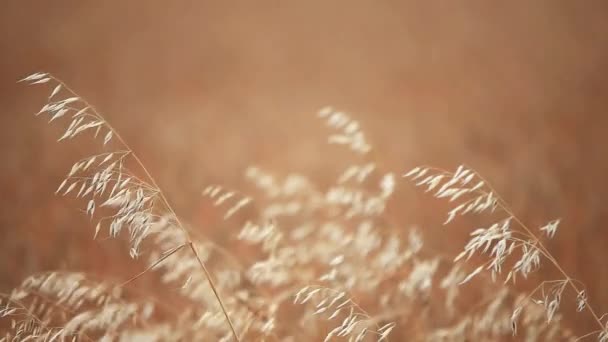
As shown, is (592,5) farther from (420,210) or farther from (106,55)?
(106,55)

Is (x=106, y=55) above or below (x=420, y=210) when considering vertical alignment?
above

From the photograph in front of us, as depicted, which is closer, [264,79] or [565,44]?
[565,44]

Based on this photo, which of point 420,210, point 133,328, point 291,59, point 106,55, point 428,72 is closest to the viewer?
point 133,328

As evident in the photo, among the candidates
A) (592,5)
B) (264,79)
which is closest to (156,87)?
(264,79)

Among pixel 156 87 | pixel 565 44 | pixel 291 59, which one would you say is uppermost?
pixel 156 87

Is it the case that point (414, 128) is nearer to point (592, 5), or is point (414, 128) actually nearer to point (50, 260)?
point (592, 5)

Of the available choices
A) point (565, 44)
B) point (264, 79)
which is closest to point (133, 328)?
point (264, 79)

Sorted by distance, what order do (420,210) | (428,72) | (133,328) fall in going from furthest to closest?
1. (428,72)
2. (420,210)
3. (133,328)
